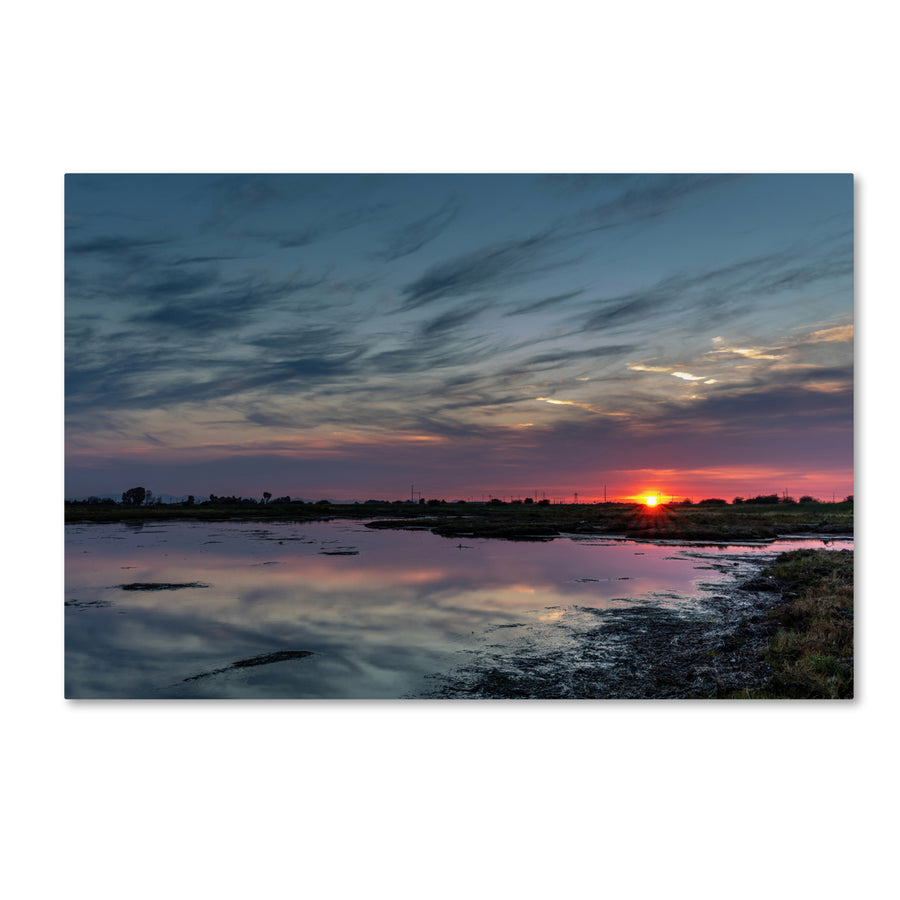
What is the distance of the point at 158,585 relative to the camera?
9.72m

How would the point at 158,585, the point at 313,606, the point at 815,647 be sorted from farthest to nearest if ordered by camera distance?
the point at 158,585 → the point at 313,606 → the point at 815,647

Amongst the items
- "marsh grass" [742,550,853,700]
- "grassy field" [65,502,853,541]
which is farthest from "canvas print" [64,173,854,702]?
"grassy field" [65,502,853,541]

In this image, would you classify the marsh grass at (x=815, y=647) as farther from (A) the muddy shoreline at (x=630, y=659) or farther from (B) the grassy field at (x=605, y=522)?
(B) the grassy field at (x=605, y=522)

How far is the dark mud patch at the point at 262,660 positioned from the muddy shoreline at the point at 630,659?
179 cm

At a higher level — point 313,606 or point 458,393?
point 458,393

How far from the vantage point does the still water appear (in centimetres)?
567

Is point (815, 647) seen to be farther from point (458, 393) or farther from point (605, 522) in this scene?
point (605, 522)

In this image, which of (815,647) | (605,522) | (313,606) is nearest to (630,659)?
(815,647)

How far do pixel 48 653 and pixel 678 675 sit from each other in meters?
6.14

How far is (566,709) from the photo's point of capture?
491cm

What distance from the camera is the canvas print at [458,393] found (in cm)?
549

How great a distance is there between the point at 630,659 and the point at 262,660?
13.7ft

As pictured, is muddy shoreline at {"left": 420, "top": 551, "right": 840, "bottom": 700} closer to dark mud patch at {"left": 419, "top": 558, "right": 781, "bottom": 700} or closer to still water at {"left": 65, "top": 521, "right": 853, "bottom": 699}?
dark mud patch at {"left": 419, "top": 558, "right": 781, "bottom": 700}
